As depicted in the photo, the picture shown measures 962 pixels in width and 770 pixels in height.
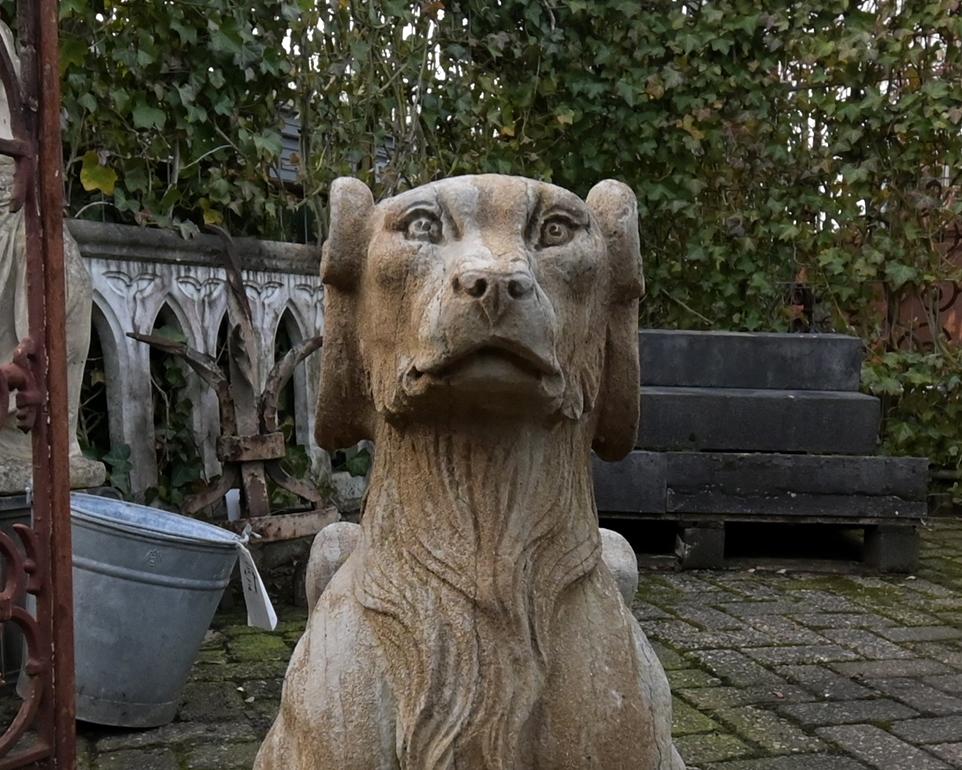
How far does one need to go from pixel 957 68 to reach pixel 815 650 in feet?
14.6

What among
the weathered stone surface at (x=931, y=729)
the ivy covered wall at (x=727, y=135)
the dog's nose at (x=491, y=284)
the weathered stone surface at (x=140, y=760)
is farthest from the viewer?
the ivy covered wall at (x=727, y=135)

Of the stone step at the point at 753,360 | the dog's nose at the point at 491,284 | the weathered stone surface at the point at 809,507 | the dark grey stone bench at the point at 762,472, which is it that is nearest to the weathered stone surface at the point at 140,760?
the dog's nose at the point at 491,284

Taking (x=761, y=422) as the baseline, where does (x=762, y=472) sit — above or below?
below

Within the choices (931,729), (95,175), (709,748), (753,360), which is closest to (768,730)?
(709,748)

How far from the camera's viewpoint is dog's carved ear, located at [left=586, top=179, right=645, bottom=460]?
6.13 ft

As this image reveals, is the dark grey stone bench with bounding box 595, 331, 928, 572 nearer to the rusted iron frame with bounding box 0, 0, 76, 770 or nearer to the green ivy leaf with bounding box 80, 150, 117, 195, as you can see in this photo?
the green ivy leaf with bounding box 80, 150, 117, 195

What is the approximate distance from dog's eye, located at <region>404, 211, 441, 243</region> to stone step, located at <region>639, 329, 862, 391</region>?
444 centimetres

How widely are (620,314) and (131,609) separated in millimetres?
2216

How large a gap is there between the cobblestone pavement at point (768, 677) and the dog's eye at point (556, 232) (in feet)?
6.78

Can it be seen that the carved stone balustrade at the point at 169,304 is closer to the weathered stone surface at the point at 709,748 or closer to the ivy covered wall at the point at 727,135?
the ivy covered wall at the point at 727,135

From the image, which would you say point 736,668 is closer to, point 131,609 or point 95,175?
point 131,609

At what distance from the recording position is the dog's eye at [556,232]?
1764 millimetres

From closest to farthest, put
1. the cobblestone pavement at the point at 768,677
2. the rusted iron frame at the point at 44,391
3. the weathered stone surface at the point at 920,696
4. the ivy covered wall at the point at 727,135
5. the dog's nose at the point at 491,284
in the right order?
the dog's nose at the point at 491,284 < the rusted iron frame at the point at 44,391 < the cobblestone pavement at the point at 768,677 < the weathered stone surface at the point at 920,696 < the ivy covered wall at the point at 727,135

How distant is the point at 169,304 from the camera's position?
5.07 metres
